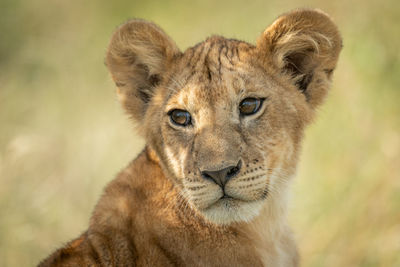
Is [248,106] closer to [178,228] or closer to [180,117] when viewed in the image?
[180,117]

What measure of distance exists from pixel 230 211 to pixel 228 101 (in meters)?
0.76

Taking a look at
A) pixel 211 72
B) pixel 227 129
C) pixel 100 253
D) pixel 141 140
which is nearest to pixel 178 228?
pixel 100 253

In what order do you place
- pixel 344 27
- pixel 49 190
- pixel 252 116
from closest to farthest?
1. pixel 252 116
2. pixel 49 190
3. pixel 344 27

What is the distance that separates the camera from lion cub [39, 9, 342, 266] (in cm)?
404

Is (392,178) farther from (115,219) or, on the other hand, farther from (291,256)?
(115,219)

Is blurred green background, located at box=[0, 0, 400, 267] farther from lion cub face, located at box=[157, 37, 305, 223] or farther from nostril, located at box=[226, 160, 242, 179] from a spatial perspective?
nostril, located at box=[226, 160, 242, 179]

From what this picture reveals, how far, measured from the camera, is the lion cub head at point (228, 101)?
400cm

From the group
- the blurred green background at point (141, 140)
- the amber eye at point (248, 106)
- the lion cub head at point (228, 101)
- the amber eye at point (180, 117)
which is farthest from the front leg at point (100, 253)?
the blurred green background at point (141, 140)

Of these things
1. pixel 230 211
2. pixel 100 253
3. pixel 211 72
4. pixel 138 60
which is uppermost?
pixel 138 60

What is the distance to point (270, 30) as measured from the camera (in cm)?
456

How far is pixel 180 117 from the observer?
175 inches

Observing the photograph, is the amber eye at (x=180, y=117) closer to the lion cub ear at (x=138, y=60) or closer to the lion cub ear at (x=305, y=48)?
the lion cub ear at (x=138, y=60)

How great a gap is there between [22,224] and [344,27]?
5232mm

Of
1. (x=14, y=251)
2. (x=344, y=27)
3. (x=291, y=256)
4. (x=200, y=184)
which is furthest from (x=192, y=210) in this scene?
(x=344, y=27)
